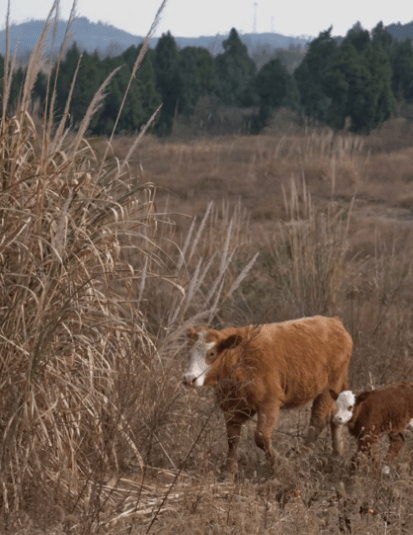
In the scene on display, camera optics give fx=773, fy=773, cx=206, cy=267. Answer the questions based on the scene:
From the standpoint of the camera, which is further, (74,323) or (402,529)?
(74,323)

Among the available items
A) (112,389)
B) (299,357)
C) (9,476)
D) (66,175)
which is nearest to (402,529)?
(299,357)

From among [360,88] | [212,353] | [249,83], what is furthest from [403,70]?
[212,353]

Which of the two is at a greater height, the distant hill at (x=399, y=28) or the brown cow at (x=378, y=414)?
the distant hill at (x=399, y=28)

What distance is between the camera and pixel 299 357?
388cm

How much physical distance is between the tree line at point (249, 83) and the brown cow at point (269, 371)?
2686 cm

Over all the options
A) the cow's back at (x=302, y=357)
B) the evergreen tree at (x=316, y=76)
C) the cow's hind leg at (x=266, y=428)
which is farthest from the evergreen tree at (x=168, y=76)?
the cow's hind leg at (x=266, y=428)

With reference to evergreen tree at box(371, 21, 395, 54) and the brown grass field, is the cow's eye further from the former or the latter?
evergreen tree at box(371, 21, 395, 54)

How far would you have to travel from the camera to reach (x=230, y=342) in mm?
3648

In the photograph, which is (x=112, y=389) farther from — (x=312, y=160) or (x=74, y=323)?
(x=312, y=160)

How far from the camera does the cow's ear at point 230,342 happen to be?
362cm

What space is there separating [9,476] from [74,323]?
697 millimetres

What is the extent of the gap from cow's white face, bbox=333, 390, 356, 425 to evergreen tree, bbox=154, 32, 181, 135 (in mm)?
34861

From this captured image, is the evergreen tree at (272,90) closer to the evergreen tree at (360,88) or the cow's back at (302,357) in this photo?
the evergreen tree at (360,88)

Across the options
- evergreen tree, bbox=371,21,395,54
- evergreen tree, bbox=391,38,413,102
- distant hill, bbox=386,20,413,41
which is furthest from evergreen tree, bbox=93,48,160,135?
distant hill, bbox=386,20,413,41
